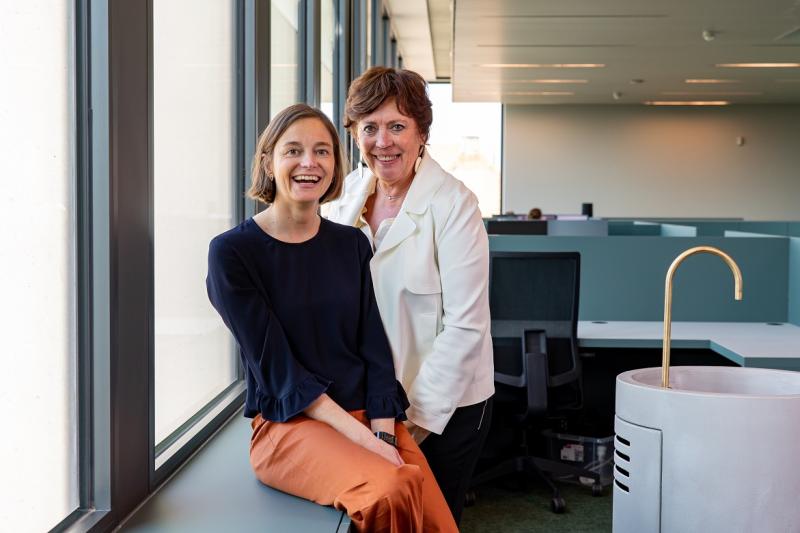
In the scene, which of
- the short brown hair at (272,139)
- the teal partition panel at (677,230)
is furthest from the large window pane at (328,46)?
the short brown hair at (272,139)

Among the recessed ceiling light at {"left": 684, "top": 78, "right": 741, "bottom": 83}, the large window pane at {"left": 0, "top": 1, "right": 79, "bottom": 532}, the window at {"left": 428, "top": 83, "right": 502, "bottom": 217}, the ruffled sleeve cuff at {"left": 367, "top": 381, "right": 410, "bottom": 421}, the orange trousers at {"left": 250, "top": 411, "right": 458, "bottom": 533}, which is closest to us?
the large window pane at {"left": 0, "top": 1, "right": 79, "bottom": 532}

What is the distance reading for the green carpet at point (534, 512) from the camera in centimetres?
337

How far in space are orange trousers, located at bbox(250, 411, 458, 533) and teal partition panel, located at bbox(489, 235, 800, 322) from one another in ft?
8.71

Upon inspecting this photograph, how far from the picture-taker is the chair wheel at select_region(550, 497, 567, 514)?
3535mm

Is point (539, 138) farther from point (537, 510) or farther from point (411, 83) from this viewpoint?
point (411, 83)

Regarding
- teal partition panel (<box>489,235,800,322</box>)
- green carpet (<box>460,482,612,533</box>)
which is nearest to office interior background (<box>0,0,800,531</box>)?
green carpet (<box>460,482,612,533</box>)

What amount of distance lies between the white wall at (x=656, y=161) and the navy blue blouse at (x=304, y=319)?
1223 centimetres

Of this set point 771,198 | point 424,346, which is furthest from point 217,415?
point 771,198

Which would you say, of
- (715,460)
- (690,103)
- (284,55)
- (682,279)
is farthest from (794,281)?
(690,103)

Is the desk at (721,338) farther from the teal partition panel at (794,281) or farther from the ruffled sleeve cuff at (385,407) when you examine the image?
the ruffled sleeve cuff at (385,407)

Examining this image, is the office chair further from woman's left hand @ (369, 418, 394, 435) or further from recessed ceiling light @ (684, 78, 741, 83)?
recessed ceiling light @ (684, 78, 741, 83)

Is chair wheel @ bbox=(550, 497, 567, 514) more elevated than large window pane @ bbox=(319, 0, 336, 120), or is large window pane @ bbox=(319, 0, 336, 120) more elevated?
large window pane @ bbox=(319, 0, 336, 120)

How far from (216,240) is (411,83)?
0.56 metres

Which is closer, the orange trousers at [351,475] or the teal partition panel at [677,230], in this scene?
the orange trousers at [351,475]
